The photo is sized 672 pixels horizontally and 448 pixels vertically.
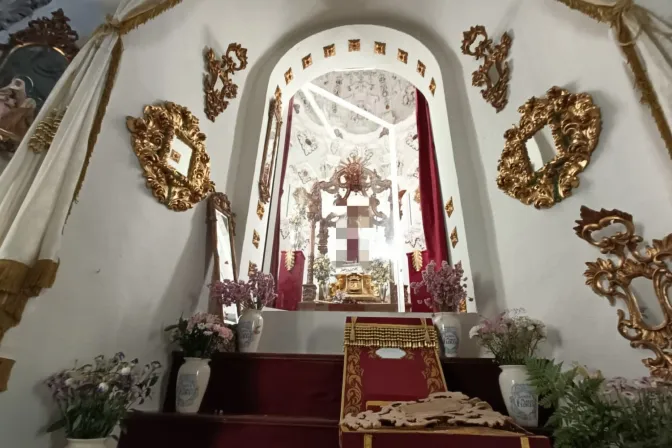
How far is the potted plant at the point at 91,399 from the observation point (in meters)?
1.67

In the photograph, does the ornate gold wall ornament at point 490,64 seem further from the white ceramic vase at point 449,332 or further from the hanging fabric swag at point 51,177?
the hanging fabric swag at point 51,177

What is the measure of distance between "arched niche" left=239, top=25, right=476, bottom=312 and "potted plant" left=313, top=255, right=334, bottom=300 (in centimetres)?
199

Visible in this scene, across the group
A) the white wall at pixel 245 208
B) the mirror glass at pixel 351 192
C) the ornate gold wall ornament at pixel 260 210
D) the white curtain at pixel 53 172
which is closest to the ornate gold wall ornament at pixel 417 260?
the mirror glass at pixel 351 192

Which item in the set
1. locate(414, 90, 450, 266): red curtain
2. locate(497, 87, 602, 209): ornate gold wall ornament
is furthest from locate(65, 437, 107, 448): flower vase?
locate(414, 90, 450, 266): red curtain

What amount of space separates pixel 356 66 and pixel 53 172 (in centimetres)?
439

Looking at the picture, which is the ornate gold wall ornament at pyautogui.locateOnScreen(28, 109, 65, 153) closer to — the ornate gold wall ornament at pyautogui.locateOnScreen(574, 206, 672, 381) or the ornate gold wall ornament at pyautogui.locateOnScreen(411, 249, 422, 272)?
the ornate gold wall ornament at pyautogui.locateOnScreen(574, 206, 672, 381)

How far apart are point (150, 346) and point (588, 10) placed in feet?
11.0

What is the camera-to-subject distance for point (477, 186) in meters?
3.73

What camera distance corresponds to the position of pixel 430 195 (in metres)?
5.06

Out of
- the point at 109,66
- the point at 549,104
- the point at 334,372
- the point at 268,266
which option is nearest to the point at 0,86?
the point at 109,66

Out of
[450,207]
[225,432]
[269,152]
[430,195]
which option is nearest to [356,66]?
[269,152]

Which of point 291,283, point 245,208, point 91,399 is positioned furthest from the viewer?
point 291,283

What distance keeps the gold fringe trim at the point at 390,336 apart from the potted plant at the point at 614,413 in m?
1.18

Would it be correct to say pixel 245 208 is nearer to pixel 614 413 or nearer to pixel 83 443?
pixel 83 443
